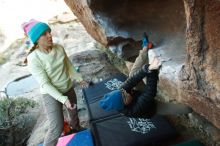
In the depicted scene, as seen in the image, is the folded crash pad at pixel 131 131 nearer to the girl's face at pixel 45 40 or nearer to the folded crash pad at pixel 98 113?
the folded crash pad at pixel 98 113

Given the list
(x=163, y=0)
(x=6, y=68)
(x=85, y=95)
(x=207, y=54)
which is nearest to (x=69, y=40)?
(x=6, y=68)

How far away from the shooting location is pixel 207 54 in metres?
2.14

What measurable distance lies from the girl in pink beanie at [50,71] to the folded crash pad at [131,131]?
1.71 ft

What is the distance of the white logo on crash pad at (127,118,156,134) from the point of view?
3797mm

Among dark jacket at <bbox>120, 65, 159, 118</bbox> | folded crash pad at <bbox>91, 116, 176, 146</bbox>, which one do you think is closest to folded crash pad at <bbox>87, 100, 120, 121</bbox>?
folded crash pad at <bbox>91, 116, 176, 146</bbox>

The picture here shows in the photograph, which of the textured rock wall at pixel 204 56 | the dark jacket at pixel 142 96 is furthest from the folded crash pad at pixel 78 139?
the textured rock wall at pixel 204 56

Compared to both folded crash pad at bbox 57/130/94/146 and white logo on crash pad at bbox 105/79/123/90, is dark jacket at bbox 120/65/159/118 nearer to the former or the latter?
folded crash pad at bbox 57/130/94/146

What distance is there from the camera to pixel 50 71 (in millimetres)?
3354

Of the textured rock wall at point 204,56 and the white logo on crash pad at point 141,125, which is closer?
the textured rock wall at point 204,56

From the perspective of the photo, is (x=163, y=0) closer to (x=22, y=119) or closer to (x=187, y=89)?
(x=187, y=89)

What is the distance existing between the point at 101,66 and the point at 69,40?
426cm

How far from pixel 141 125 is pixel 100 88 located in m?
1.26

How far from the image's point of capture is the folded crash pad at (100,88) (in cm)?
477

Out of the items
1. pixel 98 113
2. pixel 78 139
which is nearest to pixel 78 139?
pixel 78 139
